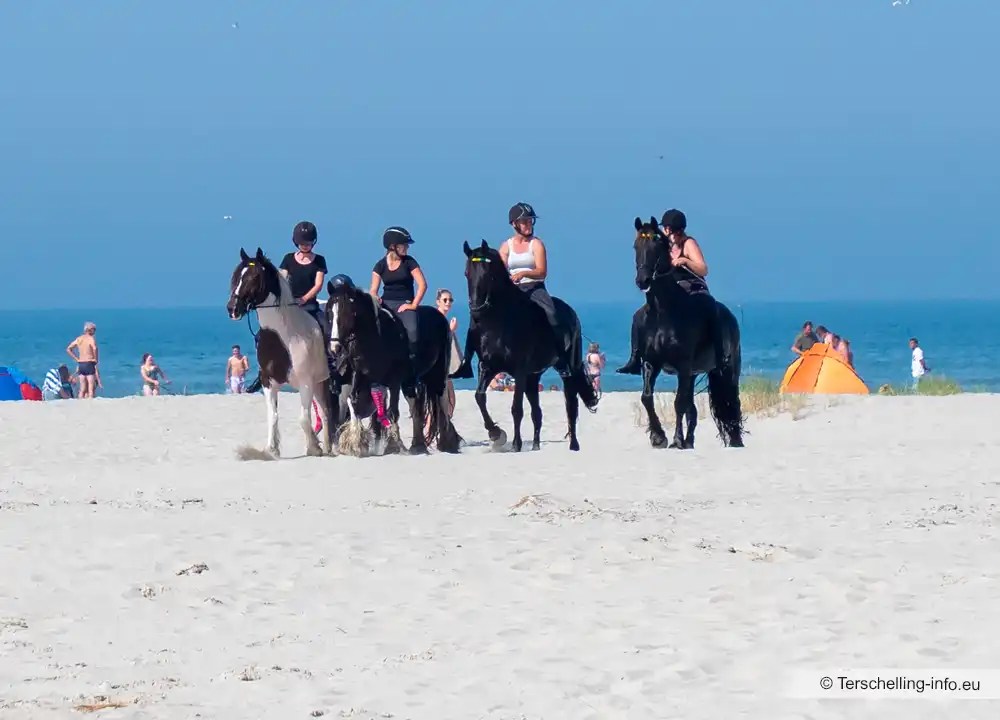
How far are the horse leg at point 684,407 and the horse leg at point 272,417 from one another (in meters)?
3.65

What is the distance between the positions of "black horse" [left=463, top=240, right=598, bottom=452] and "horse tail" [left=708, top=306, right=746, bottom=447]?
4.43ft

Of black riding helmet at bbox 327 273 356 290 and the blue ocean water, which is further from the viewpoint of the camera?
the blue ocean water

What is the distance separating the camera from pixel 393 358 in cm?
1464

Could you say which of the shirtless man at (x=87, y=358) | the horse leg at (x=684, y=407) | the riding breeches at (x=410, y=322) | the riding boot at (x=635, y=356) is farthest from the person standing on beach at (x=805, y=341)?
the riding breeches at (x=410, y=322)

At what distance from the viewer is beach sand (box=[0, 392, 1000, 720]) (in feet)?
20.1

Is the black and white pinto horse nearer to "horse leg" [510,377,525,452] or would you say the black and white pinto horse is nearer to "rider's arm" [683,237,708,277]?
"horse leg" [510,377,525,452]

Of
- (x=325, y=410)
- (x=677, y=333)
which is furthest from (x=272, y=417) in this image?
(x=677, y=333)

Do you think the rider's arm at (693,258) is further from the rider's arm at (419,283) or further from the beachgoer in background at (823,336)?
the beachgoer in background at (823,336)

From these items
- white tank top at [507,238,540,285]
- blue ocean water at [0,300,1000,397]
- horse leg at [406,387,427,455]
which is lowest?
horse leg at [406,387,427,455]

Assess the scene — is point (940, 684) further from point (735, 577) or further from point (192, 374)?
point (192, 374)

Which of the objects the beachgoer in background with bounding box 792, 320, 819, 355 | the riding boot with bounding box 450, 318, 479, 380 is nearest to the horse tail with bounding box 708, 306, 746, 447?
the riding boot with bounding box 450, 318, 479, 380

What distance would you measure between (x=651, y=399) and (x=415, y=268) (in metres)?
2.49

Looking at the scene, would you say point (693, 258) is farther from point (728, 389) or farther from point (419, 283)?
point (419, 283)

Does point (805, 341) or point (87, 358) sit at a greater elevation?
point (87, 358)
